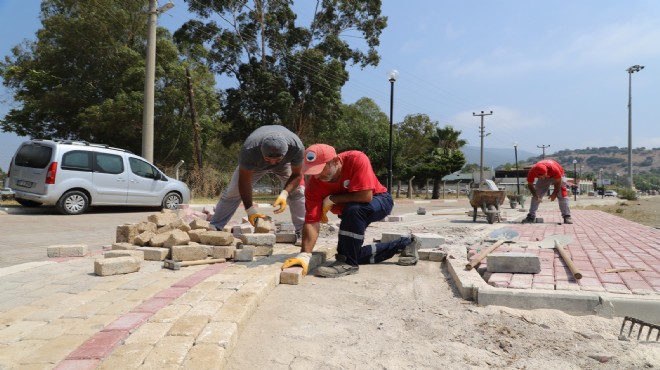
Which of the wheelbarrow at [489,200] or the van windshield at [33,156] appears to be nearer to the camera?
the van windshield at [33,156]

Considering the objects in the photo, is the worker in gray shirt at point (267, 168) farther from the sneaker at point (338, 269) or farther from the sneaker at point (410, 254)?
the sneaker at point (410, 254)

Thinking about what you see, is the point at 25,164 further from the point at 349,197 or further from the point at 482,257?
the point at 482,257


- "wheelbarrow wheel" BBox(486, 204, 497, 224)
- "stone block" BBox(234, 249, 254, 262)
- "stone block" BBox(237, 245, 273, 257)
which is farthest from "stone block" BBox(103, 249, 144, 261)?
"wheelbarrow wheel" BBox(486, 204, 497, 224)

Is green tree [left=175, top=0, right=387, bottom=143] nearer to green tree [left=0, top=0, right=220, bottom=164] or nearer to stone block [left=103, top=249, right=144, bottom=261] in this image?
green tree [left=0, top=0, right=220, bottom=164]

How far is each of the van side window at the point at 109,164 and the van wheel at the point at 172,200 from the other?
4.62 ft

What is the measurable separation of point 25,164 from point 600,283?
10.8 m

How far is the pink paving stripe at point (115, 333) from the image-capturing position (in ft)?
6.75

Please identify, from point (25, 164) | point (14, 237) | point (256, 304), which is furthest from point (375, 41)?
point (256, 304)

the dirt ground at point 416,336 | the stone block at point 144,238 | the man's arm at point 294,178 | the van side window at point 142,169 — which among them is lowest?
the dirt ground at point 416,336

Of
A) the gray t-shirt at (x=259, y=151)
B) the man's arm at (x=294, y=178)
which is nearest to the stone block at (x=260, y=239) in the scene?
the man's arm at (x=294, y=178)

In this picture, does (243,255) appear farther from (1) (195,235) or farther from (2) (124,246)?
(2) (124,246)

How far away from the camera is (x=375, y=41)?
25453mm

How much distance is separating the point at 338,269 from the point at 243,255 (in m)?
1.08

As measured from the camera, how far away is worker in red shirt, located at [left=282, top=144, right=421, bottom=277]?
13.5ft
